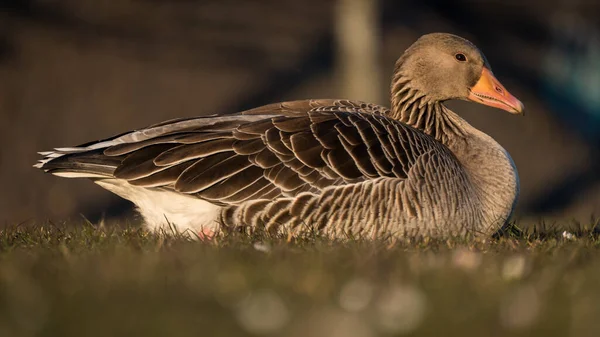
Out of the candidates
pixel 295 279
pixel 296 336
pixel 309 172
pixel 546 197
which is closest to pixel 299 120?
pixel 309 172

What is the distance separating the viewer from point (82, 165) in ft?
22.8

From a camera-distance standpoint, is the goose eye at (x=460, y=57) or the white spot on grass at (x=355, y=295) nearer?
the white spot on grass at (x=355, y=295)

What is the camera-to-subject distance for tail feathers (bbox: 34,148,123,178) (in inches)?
274

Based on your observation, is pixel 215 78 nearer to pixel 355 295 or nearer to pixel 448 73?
pixel 448 73

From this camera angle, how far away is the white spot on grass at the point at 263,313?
148 inches

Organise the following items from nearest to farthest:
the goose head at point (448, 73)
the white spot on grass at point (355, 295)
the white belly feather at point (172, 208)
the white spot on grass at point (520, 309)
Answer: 1. the white spot on grass at point (520, 309)
2. the white spot on grass at point (355, 295)
3. the white belly feather at point (172, 208)
4. the goose head at point (448, 73)

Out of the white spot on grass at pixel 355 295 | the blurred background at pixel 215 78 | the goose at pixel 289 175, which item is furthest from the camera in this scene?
the blurred background at pixel 215 78

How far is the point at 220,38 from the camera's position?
746 inches

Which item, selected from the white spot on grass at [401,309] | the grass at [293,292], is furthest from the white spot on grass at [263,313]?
the white spot on grass at [401,309]

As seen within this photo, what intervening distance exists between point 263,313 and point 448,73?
15.9ft

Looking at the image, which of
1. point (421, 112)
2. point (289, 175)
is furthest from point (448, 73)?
point (289, 175)

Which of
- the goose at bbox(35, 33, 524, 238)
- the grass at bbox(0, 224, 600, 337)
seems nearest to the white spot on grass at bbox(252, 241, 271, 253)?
the grass at bbox(0, 224, 600, 337)

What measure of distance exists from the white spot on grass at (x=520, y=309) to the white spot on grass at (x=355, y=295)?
0.59 meters

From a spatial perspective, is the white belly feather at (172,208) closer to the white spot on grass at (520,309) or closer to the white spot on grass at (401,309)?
the white spot on grass at (401,309)
